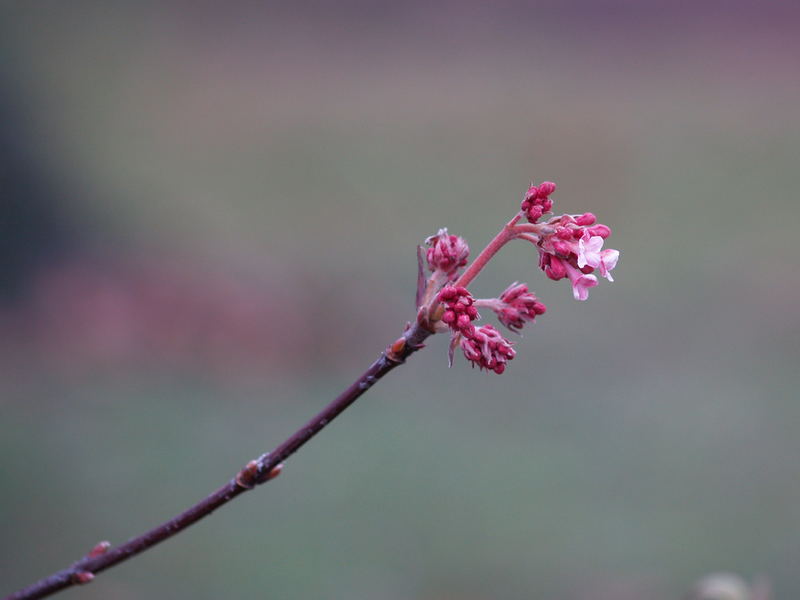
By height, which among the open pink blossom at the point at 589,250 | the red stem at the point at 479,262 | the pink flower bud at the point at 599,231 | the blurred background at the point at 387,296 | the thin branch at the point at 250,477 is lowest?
the thin branch at the point at 250,477

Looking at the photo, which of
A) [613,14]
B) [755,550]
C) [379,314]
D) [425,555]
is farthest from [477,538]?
[613,14]

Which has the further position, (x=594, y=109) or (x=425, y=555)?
(x=594, y=109)

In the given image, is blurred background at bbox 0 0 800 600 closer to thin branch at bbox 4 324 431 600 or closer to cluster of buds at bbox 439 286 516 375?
thin branch at bbox 4 324 431 600

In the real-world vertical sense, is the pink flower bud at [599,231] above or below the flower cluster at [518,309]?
above

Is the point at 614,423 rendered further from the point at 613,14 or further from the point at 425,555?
the point at 613,14

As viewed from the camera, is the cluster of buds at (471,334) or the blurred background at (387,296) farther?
the blurred background at (387,296)

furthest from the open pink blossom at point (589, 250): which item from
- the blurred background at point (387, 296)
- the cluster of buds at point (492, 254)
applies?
the blurred background at point (387, 296)

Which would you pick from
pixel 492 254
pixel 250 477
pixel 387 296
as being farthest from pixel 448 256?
pixel 387 296

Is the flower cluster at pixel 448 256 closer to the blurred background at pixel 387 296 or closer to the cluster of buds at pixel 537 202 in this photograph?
the cluster of buds at pixel 537 202
